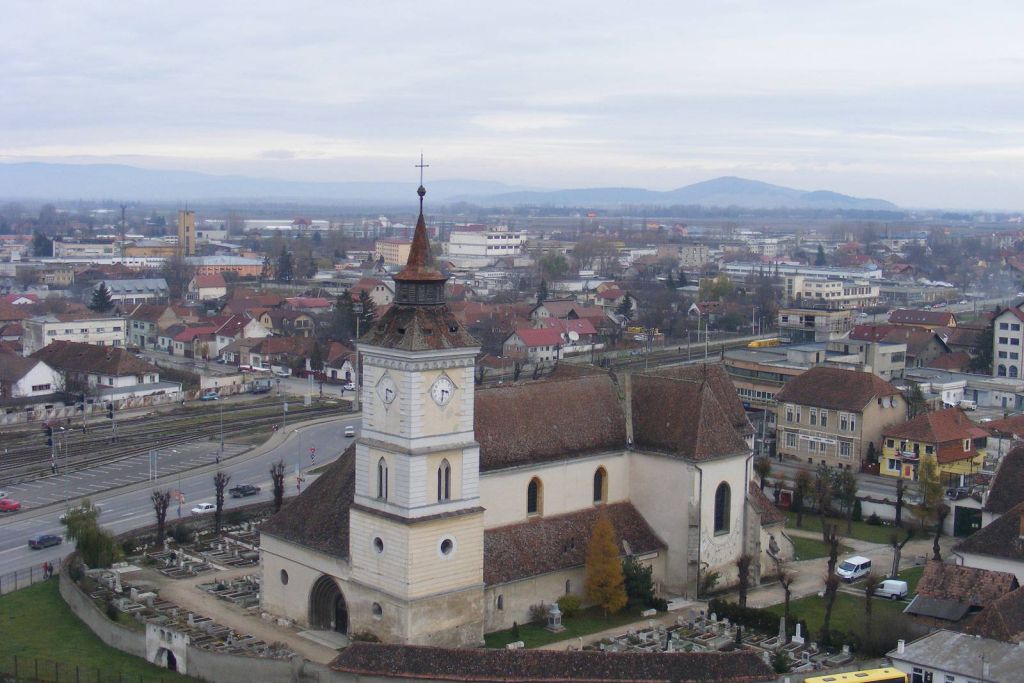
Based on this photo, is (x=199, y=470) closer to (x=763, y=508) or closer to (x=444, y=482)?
(x=444, y=482)

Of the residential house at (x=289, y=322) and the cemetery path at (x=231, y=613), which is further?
the residential house at (x=289, y=322)

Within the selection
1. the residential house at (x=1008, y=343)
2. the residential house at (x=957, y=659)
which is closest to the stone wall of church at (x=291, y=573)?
the residential house at (x=957, y=659)

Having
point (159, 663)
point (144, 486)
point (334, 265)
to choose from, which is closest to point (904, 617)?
point (159, 663)

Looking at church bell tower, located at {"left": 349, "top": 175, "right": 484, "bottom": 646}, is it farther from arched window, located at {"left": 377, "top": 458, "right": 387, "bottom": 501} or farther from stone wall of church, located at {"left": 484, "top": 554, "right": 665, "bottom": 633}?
stone wall of church, located at {"left": 484, "top": 554, "right": 665, "bottom": 633}

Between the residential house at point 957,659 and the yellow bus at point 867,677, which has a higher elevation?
the residential house at point 957,659

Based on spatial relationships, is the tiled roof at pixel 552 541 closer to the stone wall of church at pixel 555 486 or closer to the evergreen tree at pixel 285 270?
the stone wall of church at pixel 555 486

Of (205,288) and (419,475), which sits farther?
(205,288)

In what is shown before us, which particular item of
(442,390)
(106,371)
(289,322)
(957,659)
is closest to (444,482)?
(442,390)

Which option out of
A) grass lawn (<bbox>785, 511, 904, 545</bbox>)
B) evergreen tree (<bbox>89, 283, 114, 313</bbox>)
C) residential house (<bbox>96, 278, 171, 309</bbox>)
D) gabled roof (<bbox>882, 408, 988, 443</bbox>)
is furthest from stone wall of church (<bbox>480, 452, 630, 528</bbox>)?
residential house (<bbox>96, 278, 171, 309</bbox>)
